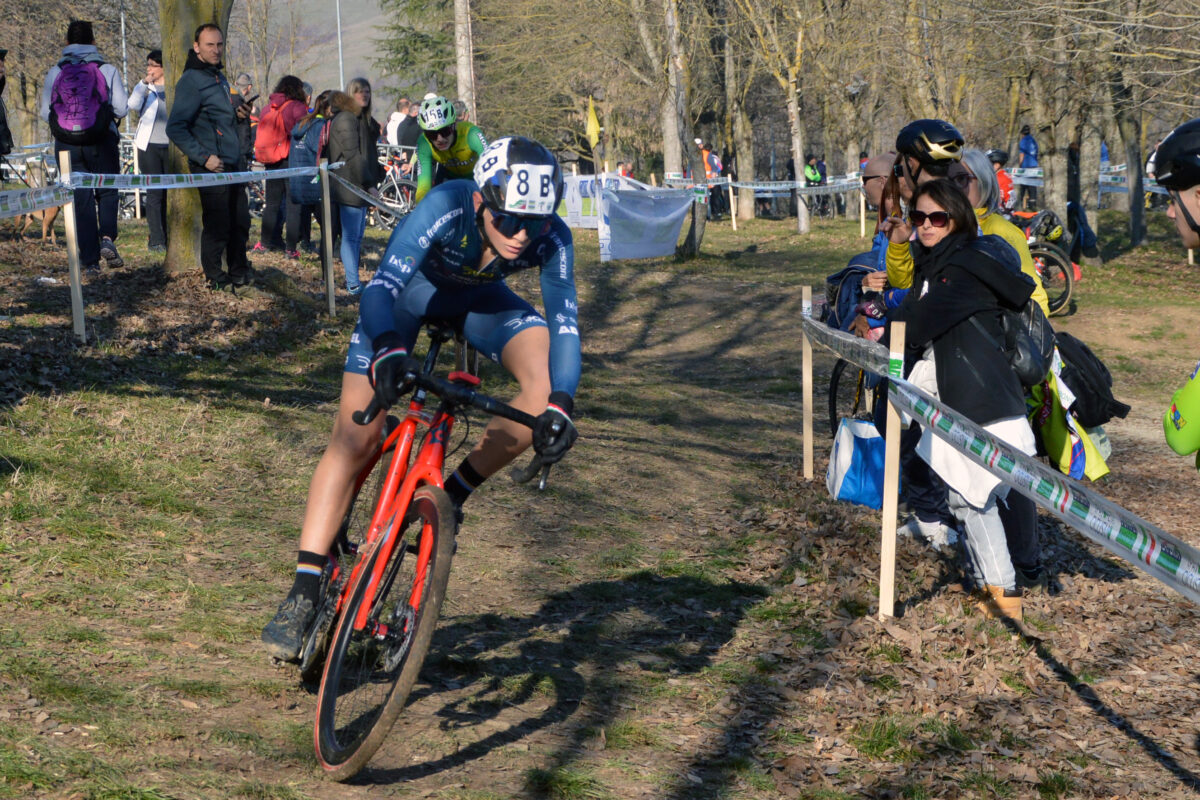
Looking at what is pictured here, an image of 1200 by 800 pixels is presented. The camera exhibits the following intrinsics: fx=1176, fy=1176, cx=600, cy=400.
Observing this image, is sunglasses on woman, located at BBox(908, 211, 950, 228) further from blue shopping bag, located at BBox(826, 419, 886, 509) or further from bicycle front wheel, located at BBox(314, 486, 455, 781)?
bicycle front wheel, located at BBox(314, 486, 455, 781)

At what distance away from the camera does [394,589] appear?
3.96 metres

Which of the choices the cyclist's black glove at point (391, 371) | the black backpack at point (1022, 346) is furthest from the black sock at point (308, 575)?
the black backpack at point (1022, 346)

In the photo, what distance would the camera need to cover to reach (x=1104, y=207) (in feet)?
143

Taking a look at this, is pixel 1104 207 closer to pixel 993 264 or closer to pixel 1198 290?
pixel 1198 290

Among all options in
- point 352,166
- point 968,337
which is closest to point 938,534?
point 968,337

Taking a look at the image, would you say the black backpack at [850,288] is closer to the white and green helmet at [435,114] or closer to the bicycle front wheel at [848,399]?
the bicycle front wheel at [848,399]

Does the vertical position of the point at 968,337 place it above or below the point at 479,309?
below

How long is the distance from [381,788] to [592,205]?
26.8 metres

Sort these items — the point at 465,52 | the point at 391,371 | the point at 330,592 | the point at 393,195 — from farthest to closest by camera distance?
A: the point at 465,52 < the point at 393,195 < the point at 330,592 < the point at 391,371

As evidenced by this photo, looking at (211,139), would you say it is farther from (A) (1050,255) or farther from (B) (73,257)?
(A) (1050,255)

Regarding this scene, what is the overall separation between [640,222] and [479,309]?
17.9 metres

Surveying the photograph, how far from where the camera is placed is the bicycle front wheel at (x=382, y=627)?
12.1ft

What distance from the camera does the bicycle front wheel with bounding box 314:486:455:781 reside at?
3.69 m

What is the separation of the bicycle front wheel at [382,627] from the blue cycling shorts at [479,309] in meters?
1.00
